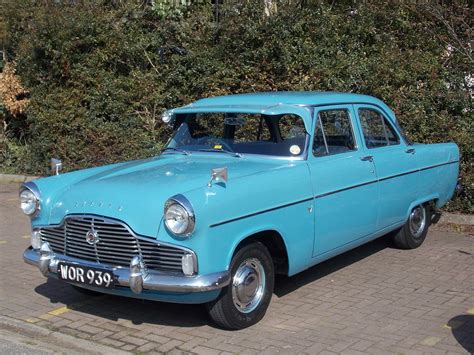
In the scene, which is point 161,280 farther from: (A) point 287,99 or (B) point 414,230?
(B) point 414,230

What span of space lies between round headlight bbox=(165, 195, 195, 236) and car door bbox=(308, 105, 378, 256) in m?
1.33

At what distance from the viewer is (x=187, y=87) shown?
33.3 ft

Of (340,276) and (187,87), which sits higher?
(187,87)

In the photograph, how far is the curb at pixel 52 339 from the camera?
431 cm

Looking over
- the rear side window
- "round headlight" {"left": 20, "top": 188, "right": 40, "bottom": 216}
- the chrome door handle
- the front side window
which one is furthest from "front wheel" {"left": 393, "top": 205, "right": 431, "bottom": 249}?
"round headlight" {"left": 20, "top": 188, "right": 40, "bottom": 216}

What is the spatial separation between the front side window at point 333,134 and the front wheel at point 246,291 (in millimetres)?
1142

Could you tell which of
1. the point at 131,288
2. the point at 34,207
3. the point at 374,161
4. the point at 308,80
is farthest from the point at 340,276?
the point at 308,80

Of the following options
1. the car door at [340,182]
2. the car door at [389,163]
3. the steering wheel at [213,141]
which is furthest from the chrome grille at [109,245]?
the car door at [389,163]

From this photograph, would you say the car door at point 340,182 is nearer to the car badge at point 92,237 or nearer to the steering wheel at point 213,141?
the steering wheel at point 213,141

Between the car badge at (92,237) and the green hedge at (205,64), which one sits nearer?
the car badge at (92,237)

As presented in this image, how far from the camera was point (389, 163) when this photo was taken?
596cm

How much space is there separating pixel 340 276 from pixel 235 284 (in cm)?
182

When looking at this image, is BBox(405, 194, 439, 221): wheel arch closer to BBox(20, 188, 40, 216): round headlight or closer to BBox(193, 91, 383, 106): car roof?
BBox(193, 91, 383, 106): car roof

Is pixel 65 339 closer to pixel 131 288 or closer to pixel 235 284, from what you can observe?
pixel 131 288
